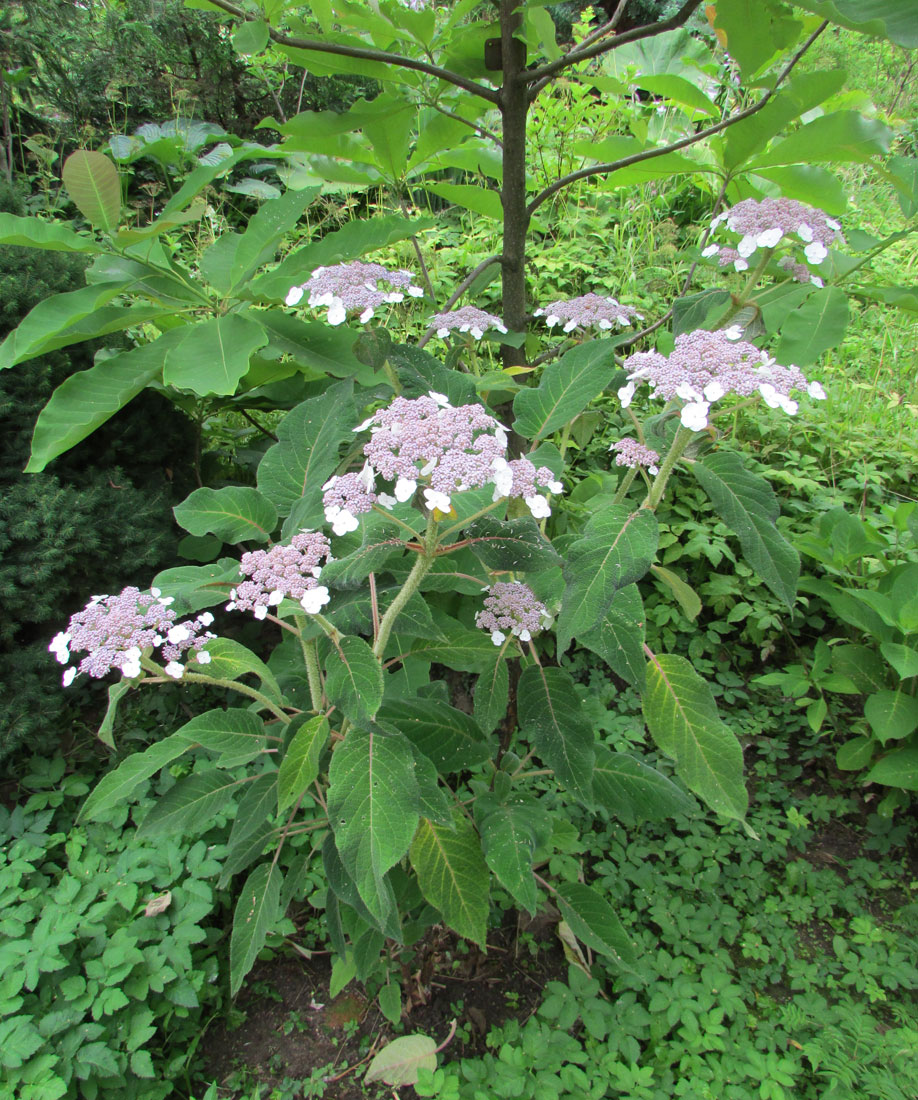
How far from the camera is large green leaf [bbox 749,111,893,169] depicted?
36.2 inches

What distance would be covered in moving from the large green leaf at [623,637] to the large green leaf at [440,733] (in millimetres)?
296

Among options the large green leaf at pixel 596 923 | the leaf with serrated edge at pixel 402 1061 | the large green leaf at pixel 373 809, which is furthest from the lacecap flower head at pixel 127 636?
the leaf with serrated edge at pixel 402 1061

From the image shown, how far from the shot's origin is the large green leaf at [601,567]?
747 millimetres

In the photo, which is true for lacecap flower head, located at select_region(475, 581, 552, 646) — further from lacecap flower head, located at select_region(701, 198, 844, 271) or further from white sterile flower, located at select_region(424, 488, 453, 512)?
lacecap flower head, located at select_region(701, 198, 844, 271)

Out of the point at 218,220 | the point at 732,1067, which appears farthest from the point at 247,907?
the point at 218,220

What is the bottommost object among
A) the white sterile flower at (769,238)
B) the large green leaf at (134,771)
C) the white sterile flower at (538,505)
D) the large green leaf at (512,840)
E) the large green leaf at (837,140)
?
the large green leaf at (512,840)

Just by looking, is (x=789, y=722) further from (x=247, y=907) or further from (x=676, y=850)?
(x=247, y=907)

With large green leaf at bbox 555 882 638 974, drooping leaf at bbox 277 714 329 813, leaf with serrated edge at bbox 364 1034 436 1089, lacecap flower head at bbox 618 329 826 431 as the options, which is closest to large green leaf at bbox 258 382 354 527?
drooping leaf at bbox 277 714 329 813

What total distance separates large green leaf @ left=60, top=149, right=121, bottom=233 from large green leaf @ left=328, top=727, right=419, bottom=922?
3.72ft

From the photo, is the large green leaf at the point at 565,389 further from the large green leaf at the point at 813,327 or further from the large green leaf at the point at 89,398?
the large green leaf at the point at 89,398

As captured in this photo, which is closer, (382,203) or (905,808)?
(905,808)

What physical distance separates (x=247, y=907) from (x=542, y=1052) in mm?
650

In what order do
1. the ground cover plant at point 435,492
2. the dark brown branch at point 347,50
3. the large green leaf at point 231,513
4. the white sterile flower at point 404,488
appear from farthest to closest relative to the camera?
the large green leaf at point 231,513, the dark brown branch at point 347,50, the ground cover plant at point 435,492, the white sterile flower at point 404,488

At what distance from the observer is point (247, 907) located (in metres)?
1.10
